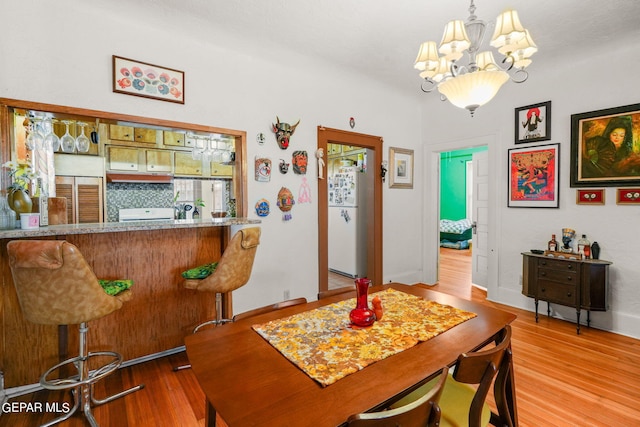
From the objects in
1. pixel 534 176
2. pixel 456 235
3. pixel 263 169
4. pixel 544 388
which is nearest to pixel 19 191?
pixel 263 169

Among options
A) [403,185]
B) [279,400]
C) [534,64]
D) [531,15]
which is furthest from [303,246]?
[534,64]

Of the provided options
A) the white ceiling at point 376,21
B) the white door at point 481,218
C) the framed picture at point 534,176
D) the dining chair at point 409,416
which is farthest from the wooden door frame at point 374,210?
the dining chair at point 409,416

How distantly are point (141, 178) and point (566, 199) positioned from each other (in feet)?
17.6

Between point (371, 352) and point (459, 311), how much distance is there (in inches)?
29.0

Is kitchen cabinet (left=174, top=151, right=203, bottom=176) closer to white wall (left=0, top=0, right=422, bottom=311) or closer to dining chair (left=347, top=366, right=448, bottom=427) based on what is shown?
white wall (left=0, top=0, right=422, bottom=311)

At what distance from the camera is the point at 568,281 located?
3.07m

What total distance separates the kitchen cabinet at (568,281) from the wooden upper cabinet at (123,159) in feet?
17.1

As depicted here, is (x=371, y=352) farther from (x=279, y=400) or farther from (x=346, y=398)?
(x=279, y=400)

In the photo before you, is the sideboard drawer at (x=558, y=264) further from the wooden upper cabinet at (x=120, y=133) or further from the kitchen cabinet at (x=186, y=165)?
the wooden upper cabinet at (x=120, y=133)

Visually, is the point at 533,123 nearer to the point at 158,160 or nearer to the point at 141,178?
the point at 158,160

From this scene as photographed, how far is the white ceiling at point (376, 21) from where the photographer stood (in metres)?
2.27

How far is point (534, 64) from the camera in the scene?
11.0ft

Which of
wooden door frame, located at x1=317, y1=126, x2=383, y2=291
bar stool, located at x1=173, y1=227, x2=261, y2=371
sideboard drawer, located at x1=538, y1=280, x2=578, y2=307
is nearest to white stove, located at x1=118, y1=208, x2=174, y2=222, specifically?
wooden door frame, located at x1=317, y1=126, x2=383, y2=291

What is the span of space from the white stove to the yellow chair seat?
4123mm
